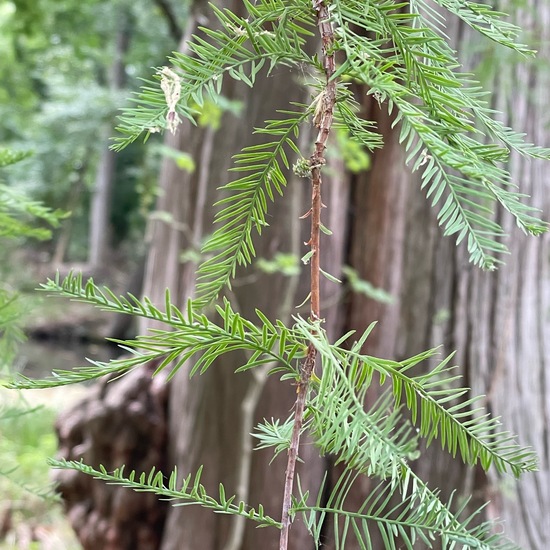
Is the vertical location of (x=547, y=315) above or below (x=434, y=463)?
above

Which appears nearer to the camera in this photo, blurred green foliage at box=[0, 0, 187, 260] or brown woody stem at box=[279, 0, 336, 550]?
brown woody stem at box=[279, 0, 336, 550]

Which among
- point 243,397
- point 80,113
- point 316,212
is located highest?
point 80,113

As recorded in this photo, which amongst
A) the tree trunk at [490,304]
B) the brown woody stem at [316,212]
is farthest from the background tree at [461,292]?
the brown woody stem at [316,212]

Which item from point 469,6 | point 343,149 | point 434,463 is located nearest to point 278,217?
point 343,149

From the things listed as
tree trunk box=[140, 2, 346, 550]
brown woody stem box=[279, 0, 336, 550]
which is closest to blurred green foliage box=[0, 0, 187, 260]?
tree trunk box=[140, 2, 346, 550]

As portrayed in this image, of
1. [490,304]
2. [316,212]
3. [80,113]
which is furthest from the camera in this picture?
[80,113]

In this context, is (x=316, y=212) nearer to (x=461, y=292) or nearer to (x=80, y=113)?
(x=461, y=292)

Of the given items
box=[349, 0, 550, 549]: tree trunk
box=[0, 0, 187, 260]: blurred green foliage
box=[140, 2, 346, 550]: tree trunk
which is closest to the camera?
box=[349, 0, 550, 549]: tree trunk

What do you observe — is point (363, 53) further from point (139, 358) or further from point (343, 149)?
point (343, 149)

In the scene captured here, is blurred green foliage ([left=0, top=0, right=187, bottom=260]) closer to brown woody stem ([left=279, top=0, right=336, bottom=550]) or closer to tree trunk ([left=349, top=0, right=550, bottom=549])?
tree trunk ([left=349, top=0, right=550, bottom=549])

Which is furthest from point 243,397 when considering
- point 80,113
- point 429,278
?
point 80,113

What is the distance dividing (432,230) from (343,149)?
267 millimetres

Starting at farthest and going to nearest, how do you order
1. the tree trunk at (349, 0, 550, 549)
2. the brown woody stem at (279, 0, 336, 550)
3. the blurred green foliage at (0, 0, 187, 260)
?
the blurred green foliage at (0, 0, 187, 260), the tree trunk at (349, 0, 550, 549), the brown woody stem at (279, 0, 336, 550)

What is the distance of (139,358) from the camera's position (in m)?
0.25
